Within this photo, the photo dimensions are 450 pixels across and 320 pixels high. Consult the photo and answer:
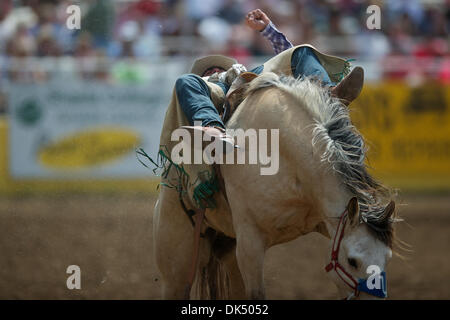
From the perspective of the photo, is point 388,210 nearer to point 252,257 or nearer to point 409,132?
point 252,257

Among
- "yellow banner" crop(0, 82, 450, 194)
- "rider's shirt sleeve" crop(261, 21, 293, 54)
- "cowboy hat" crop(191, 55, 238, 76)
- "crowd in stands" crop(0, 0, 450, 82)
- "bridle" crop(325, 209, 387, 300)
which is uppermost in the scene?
"crowd in stands" crop(0, 0, 450, 82)

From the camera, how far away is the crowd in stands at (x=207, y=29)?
9086 millimetres

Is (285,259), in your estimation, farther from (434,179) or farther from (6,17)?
(6,17)

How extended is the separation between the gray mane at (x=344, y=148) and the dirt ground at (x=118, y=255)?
3.33 ft

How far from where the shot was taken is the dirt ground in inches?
196

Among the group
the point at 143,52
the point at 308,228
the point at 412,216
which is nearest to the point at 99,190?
the point at 143,52

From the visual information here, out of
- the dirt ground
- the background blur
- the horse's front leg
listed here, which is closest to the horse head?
the horse's front leg

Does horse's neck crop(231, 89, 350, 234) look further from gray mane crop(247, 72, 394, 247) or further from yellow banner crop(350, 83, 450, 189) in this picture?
yellow banner crop(350, 83, 450, 189)

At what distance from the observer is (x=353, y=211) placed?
2598 mm

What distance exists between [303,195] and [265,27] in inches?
49.5

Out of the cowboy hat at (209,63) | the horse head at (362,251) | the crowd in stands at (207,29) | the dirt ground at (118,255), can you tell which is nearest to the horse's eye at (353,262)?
the horse head at (362,251)

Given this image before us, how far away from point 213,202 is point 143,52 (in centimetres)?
620
